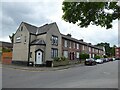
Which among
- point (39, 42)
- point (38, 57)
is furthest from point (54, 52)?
point (39, 42)

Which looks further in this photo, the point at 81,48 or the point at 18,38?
the point at 81,48

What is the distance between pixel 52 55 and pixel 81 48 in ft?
62.2

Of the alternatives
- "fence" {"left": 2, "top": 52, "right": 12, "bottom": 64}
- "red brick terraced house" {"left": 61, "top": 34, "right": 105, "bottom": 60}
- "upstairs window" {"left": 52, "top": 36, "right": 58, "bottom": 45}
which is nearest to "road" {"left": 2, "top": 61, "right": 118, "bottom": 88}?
"upstairs window" {"left": 52, "top": 36, "right": 58, "bottom": 45}

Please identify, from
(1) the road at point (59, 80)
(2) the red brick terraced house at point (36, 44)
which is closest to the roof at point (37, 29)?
(2) the red brick terraced house at point (36, 44)

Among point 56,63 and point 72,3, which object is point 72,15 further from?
point 56,63

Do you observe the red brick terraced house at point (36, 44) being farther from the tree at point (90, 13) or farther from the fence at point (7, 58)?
the tree at point (90, 13)

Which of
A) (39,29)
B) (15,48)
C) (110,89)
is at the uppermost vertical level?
(39,29)

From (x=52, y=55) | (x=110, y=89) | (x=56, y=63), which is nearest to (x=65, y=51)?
(x=52, y=55)

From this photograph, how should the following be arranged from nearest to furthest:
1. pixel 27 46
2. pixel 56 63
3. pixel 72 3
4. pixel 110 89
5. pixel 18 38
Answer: pixel 72 3, pixel 110 89, pixel 56 63, pixel 27 46, pixel 18 38

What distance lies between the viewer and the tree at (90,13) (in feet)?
30.2

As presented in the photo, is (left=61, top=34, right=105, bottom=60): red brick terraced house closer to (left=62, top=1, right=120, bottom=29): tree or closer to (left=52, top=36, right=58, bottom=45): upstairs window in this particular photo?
(left=52, top=36, right=58, bottom=45): upstairs window

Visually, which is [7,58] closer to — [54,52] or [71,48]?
[54,52]

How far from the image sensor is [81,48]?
52.1 meters

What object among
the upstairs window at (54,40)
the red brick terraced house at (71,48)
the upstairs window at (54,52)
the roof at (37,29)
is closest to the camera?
the roof at (37,29)
